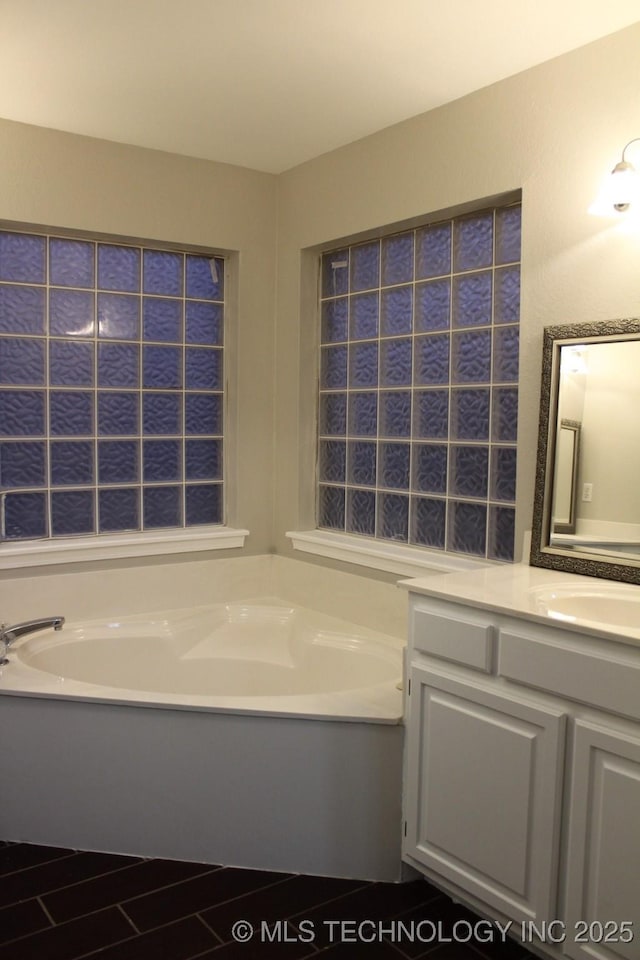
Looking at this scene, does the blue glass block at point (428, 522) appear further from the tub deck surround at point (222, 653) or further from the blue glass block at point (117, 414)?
the blue glass block at point (117, 414)

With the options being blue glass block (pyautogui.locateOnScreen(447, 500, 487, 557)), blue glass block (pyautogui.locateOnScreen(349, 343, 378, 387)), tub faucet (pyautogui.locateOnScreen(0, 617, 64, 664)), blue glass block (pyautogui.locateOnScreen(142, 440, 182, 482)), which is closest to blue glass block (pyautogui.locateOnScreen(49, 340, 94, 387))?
blue glass block (pyautogui.locateOnScreen(142, 440, 182, 482))

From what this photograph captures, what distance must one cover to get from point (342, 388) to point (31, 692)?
1764 millimetres

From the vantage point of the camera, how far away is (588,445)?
242 centimetres

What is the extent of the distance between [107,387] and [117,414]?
119 mm

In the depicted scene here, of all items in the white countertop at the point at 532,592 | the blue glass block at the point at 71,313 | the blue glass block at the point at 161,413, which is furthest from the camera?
the blue glass block at the point at 161,413

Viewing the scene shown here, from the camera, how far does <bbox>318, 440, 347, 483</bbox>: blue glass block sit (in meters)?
3.59

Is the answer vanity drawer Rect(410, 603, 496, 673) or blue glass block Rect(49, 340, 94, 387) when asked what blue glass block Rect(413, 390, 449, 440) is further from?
blue glass block Rect(49, 340, 94, 387)

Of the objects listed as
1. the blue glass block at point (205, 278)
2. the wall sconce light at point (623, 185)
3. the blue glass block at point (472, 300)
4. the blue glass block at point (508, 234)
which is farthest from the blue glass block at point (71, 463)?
the wall sconce light at point (623, 185)

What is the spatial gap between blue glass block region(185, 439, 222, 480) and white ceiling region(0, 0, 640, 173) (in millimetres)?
1270

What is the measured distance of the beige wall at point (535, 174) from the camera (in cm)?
233

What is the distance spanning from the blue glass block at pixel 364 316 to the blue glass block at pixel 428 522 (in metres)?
0.73

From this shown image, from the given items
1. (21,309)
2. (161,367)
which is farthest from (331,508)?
(21,309)

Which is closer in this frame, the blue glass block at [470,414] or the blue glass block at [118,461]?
the blue glass block at [470,414]

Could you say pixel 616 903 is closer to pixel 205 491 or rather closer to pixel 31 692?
pixel 31 692
